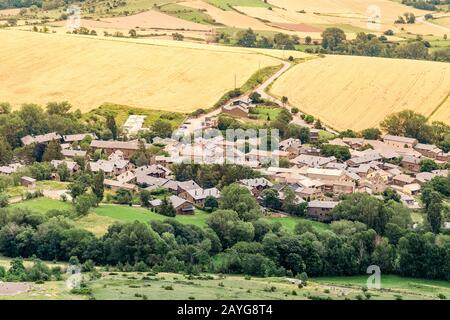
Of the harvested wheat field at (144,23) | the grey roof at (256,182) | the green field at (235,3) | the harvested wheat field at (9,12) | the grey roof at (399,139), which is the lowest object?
the grey roof at (399,139)

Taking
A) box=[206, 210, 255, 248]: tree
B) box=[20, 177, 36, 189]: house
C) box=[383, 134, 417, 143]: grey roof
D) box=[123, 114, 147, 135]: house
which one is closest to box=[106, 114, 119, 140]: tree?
box=[123, 114, 147, 135]: house

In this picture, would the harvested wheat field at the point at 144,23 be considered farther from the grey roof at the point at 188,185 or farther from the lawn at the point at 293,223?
the lawn at the point at 293,223

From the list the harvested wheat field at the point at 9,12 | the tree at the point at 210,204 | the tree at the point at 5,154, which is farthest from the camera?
the harvested wheat field at the point at 9,12

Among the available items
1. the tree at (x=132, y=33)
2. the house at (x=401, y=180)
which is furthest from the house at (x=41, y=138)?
the tree at (x=132, y=33)

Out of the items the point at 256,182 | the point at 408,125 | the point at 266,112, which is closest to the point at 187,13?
the point at 266,112

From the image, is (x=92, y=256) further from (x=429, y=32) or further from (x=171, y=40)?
(x=429, y=32)

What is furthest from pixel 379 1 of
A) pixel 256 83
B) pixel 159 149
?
pixel 159 149
